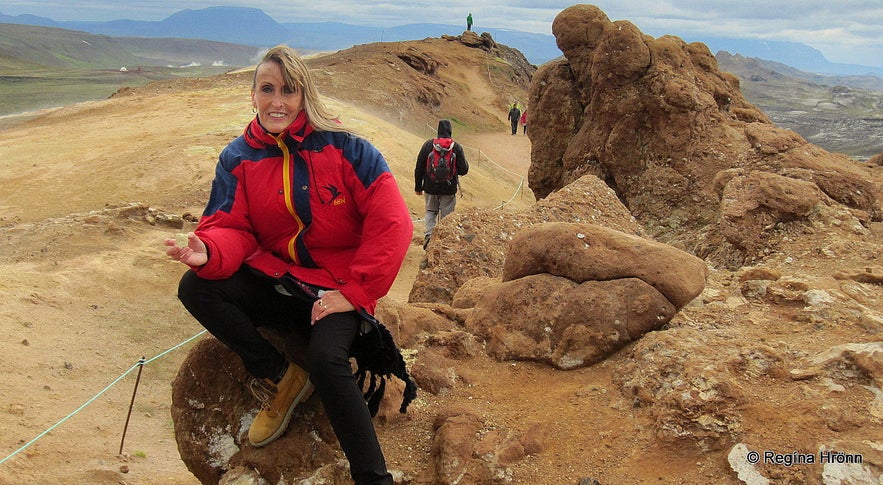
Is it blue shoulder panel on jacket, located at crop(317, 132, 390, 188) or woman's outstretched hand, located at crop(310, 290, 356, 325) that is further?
blue shoulder panel on jacket, located at crop(317, 132, 390, 188)

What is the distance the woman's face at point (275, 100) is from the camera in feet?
10.4

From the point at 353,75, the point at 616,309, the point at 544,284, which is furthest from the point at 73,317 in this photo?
the point at 353,75

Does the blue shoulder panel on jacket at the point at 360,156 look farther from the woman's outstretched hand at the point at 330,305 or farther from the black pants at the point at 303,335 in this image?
the black pants at the point at 303,335

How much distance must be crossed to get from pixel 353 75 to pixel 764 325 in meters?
24.2

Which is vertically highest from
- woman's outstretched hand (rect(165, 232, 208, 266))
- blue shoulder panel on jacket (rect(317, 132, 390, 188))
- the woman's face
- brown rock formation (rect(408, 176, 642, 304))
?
the woman's face

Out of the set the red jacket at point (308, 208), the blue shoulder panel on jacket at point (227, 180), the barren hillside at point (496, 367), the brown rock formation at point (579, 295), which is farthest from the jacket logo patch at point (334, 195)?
the brown rock formation at point (579, 295)

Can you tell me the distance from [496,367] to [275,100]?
77.5 inches

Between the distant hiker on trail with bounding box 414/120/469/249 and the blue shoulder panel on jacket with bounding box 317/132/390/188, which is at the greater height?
the blue shoulder panel on jacket with bounding box 317/132/390/188

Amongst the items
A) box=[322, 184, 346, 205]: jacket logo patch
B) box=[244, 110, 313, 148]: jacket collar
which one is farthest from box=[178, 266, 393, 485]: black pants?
box=[244, 110, 313, 148]: jacket collar

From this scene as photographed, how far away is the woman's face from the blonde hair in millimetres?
24

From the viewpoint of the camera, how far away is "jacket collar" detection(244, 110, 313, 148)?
3.17m

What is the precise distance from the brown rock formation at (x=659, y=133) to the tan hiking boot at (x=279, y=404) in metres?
5.13

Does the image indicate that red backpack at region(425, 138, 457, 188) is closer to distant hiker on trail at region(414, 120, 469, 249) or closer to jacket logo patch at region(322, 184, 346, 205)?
distant hiker on trail at region(414, 120, 469, 249)

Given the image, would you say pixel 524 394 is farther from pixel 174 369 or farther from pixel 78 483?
pixel 174 369
